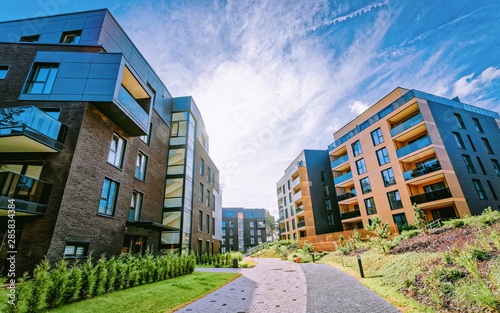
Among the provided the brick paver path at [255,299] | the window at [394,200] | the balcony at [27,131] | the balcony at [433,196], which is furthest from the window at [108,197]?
the window at [394,200]

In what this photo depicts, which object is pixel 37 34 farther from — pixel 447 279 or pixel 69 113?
pixel 447 279

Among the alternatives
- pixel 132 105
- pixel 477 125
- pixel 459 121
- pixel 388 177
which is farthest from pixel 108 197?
pixel 477 125

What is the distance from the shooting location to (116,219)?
1307 centimetres

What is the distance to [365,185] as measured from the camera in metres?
27.1

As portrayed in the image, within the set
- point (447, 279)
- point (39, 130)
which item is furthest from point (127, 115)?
point (447, 279)

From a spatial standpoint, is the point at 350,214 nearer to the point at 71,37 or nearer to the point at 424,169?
the point at 424,169

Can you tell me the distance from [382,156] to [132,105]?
84.3ft

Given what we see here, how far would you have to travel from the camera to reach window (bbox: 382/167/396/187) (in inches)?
921

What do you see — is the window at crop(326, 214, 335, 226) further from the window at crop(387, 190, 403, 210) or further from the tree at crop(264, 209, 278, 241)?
the tree at crop(264, 209, 278, 241)

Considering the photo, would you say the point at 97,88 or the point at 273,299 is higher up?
the point at 97,88

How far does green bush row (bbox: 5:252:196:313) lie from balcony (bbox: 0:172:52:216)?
2391 mm

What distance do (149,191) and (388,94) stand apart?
90.5 ft

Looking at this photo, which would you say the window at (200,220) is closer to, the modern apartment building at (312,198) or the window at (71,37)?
the modern apartment building at (312,198)

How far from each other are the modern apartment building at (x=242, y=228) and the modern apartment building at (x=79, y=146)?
47.0 meters
